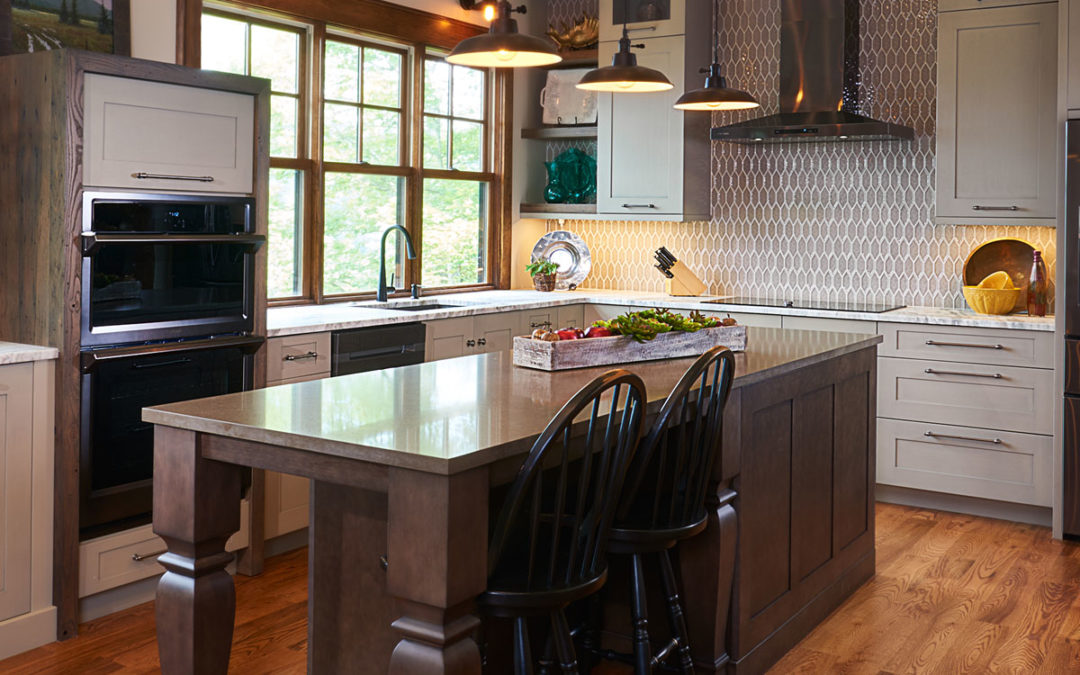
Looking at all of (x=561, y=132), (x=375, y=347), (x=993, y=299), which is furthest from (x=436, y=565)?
(x=561, y=132)

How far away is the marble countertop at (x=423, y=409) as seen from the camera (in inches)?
80.7

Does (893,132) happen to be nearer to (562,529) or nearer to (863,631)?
(863,631)

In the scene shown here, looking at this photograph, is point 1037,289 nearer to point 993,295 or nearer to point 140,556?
point 993,295

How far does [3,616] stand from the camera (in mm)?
3201

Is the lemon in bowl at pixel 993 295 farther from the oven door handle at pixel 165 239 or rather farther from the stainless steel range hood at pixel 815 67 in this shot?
the oven door handle at pixel 165 239

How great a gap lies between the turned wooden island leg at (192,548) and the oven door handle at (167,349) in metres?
1.12

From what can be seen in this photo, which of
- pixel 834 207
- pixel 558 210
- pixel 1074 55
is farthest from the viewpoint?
pixel 558 210

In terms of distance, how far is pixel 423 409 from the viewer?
2.46 metres

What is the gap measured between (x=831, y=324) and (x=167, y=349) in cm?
316

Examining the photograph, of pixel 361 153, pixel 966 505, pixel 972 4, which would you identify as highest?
pixel 972 4

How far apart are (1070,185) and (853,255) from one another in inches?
59.6

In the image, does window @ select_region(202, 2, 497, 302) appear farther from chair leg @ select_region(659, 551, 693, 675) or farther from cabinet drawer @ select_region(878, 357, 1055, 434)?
chair leg @ select_region(659, 551, 693, 675)

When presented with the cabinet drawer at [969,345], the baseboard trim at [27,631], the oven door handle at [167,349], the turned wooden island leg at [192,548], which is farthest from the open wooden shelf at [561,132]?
the turned wooden island leg at [192,548]

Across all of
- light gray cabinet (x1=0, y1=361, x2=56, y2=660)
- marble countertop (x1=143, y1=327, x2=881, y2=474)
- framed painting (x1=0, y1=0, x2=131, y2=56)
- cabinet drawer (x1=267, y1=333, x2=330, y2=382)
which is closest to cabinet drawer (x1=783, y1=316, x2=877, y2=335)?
marble countertop (x1=143, y1=327, x2=881, y2=474)
